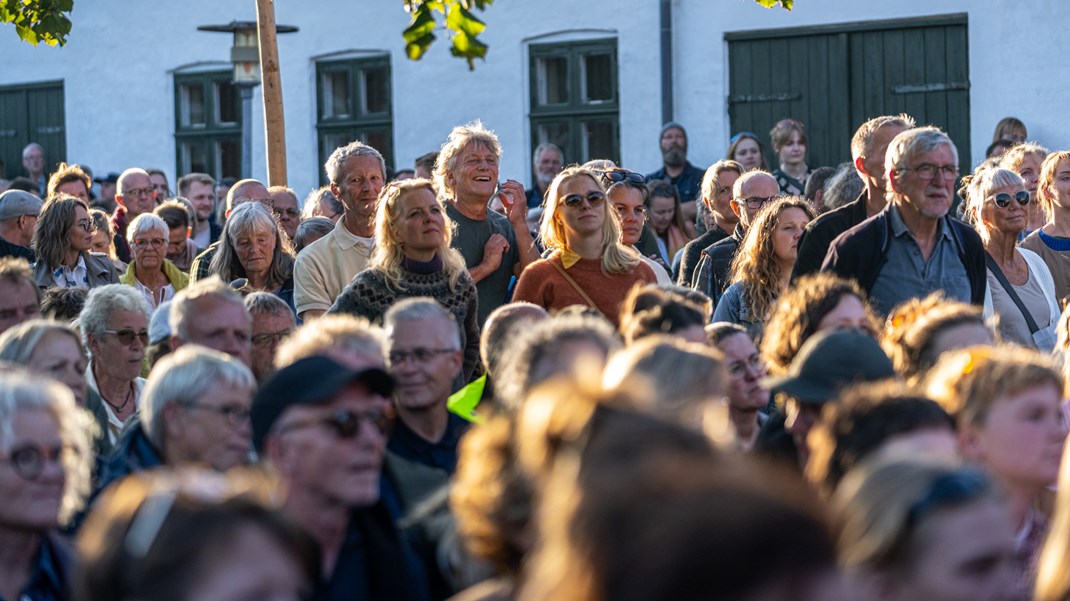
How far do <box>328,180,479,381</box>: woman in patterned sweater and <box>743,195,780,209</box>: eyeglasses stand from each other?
2.23 meters

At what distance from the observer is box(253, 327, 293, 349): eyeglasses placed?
6.65 metres

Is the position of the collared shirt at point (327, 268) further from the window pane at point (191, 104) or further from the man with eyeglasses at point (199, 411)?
the window pane at point (191, 104)

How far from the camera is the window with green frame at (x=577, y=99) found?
1592 centimetres

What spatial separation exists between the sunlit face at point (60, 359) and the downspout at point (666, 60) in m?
10.3

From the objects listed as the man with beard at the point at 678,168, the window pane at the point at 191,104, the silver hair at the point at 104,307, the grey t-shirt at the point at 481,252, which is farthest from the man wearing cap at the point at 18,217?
the window pane at the point at 191,104

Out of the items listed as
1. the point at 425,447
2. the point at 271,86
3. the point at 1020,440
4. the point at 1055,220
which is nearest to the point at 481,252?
the point at 425,447

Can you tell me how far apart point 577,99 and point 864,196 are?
869 cm

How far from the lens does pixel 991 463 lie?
13.7 ft

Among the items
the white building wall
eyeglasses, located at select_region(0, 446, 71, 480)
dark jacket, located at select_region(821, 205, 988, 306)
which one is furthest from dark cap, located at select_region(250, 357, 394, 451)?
the white building wall

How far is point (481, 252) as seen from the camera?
27.0 ft

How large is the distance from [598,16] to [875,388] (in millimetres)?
12245

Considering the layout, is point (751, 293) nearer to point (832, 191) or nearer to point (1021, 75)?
point (832, 191)

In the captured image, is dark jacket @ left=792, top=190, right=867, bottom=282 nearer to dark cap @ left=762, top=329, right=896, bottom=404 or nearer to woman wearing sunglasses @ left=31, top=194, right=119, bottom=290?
dark cap @ left=762, top=329, right=896, bottom=404

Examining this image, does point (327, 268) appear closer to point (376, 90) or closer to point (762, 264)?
point (762, 264)
